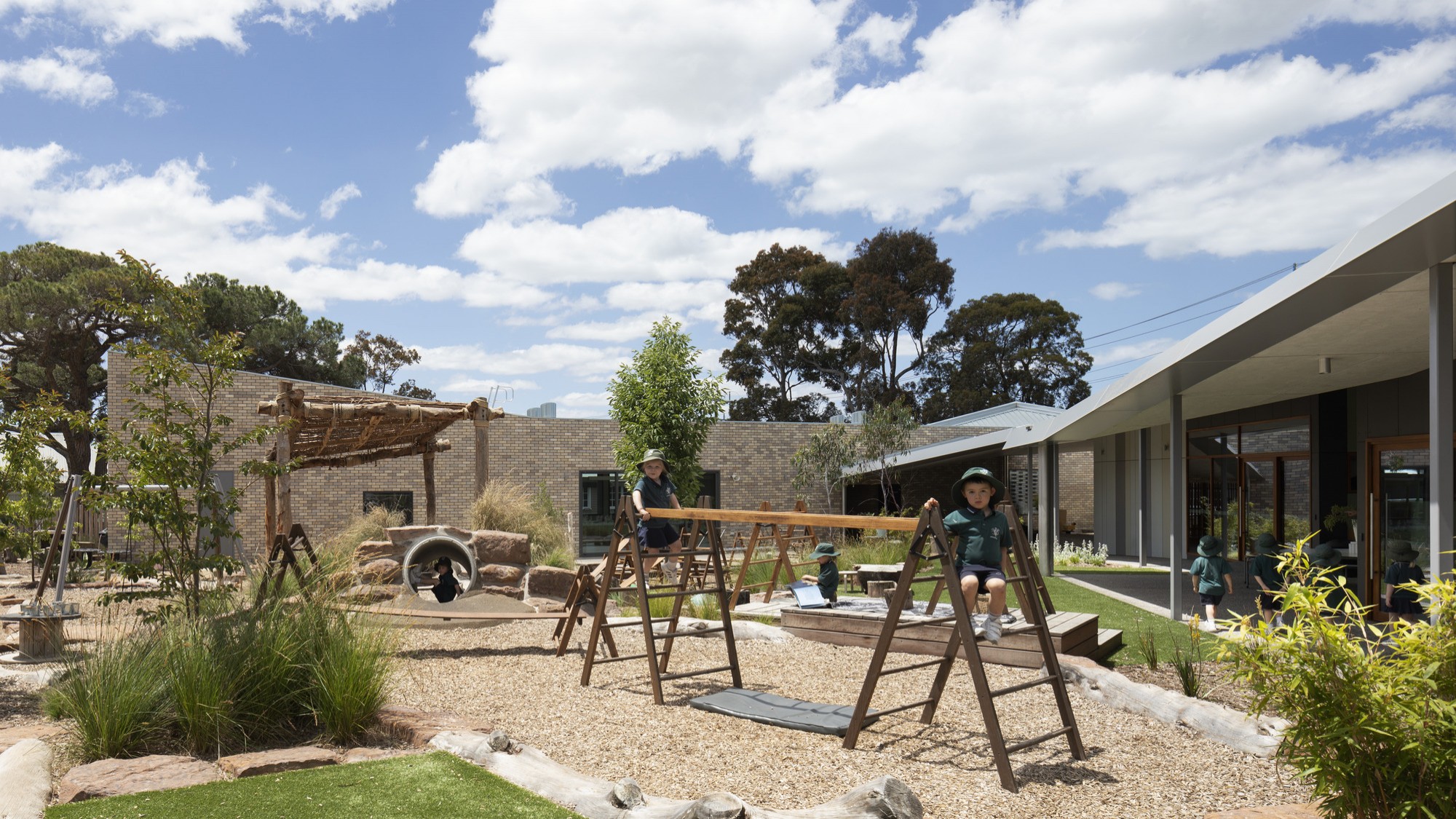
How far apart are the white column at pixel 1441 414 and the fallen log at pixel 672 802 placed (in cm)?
353

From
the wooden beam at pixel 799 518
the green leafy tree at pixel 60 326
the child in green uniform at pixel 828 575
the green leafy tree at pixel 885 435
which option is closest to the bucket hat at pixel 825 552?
the child in green uniform at pixel 828 575

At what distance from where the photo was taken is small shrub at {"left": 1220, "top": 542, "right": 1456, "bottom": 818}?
312 centimetres

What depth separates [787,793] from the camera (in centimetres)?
457

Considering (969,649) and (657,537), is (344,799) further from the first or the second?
(657,537)

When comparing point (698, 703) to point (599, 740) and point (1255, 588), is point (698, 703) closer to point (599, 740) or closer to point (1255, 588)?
point (599, 740)

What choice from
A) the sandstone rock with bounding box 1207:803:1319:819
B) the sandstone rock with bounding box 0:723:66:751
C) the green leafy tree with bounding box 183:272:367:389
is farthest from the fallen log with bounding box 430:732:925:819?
the green leafy tree with bounding box 183:272:367:389

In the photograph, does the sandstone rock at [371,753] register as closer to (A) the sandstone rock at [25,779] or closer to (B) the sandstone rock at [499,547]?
(A) the sandstone rock at [25,779]

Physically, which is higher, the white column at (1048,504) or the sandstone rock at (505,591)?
the white column at (1048,504)

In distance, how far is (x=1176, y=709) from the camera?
600cm

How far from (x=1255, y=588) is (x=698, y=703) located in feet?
35.4

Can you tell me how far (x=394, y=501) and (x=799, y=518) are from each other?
1946cm

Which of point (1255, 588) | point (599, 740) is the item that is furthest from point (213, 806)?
point (1255, 588)

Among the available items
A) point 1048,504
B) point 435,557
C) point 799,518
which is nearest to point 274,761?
point 799,518

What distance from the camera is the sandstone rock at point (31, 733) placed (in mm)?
5105
